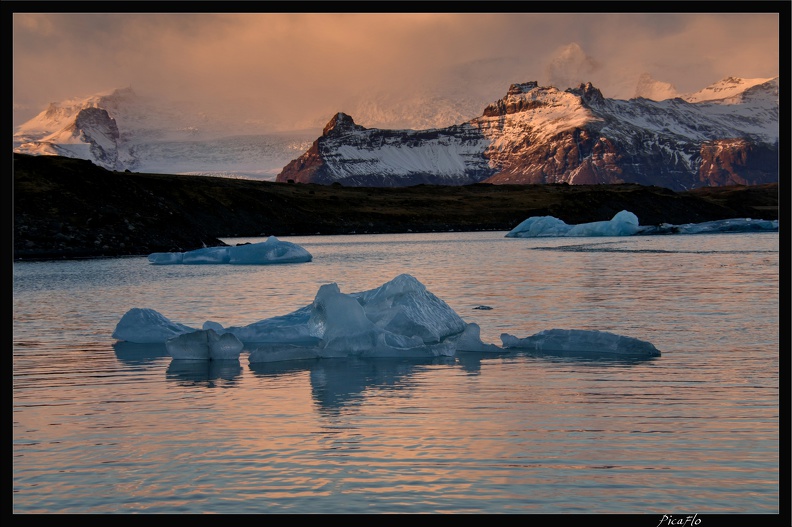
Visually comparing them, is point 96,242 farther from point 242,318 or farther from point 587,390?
point 587,390

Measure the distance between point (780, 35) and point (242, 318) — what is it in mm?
25597

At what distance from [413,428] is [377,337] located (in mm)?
8129

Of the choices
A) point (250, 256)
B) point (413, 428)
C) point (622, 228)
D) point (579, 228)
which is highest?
point (579, 228)

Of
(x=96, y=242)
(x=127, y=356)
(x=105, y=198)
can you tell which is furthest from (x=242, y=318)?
(x=105, y=198)

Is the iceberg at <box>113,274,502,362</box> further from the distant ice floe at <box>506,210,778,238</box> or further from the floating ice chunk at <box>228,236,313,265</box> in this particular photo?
the distant ice floe at <box>506,210,778,238</box>

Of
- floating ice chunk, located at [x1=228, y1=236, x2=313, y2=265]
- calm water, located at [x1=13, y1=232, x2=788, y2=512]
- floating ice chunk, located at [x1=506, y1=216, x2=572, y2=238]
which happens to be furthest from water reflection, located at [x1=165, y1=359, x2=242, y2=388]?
floating ice chunk, located at [x1=506, y1=216, x2=572, y2=238]

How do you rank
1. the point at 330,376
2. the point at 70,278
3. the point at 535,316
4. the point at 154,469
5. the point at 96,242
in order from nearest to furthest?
the point at 154,469
the point at 330,376
the point at 535,316
the point at 70,278
the point at 96,242

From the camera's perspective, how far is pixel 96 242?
3462 inches

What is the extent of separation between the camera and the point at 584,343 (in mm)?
22547

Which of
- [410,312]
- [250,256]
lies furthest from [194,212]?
[410,312]

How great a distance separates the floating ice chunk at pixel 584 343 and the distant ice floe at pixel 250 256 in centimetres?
5008

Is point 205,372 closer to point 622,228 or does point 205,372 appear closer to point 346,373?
point 346,373

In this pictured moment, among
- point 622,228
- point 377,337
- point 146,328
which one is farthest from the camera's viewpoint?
point 622,228
